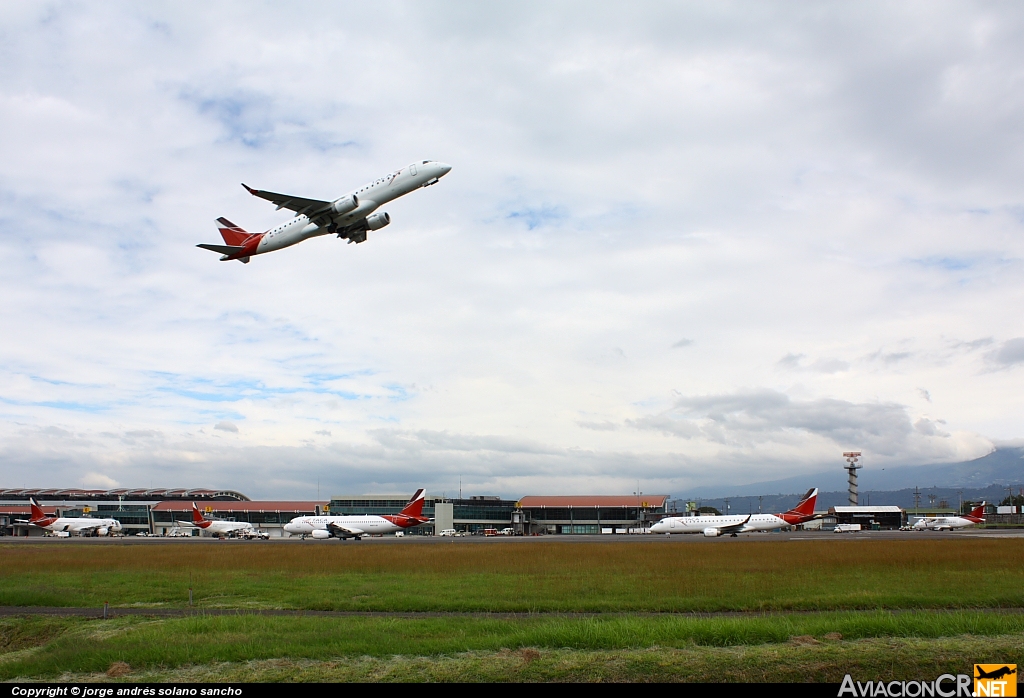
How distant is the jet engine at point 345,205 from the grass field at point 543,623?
751 inches

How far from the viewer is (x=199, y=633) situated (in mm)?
17016

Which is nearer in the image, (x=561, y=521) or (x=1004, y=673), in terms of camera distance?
(x=1004, y=673)

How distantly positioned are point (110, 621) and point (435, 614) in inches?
368

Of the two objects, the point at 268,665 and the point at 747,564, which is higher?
the point at 268,665

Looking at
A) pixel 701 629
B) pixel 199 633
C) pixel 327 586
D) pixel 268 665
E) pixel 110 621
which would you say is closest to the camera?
pixel 268 665

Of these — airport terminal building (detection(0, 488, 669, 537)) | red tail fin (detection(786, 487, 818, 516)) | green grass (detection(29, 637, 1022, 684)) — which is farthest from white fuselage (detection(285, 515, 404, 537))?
green grass (detection(29, 637, 1022, 684))

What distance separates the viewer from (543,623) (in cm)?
1659

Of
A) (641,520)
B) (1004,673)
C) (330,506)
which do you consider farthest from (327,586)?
(330,506)

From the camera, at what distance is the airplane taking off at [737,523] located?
8806cm

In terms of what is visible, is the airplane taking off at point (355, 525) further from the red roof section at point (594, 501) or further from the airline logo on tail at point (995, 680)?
the airline logo on tail at point (995, 680)

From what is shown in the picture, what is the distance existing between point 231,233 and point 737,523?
6831 centimetres

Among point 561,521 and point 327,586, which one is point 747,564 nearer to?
point 327,586

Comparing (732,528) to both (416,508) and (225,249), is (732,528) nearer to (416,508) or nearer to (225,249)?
(416,508)

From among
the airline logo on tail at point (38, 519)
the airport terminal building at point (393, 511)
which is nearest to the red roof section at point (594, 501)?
the airport terminal building at point (393, 511)
